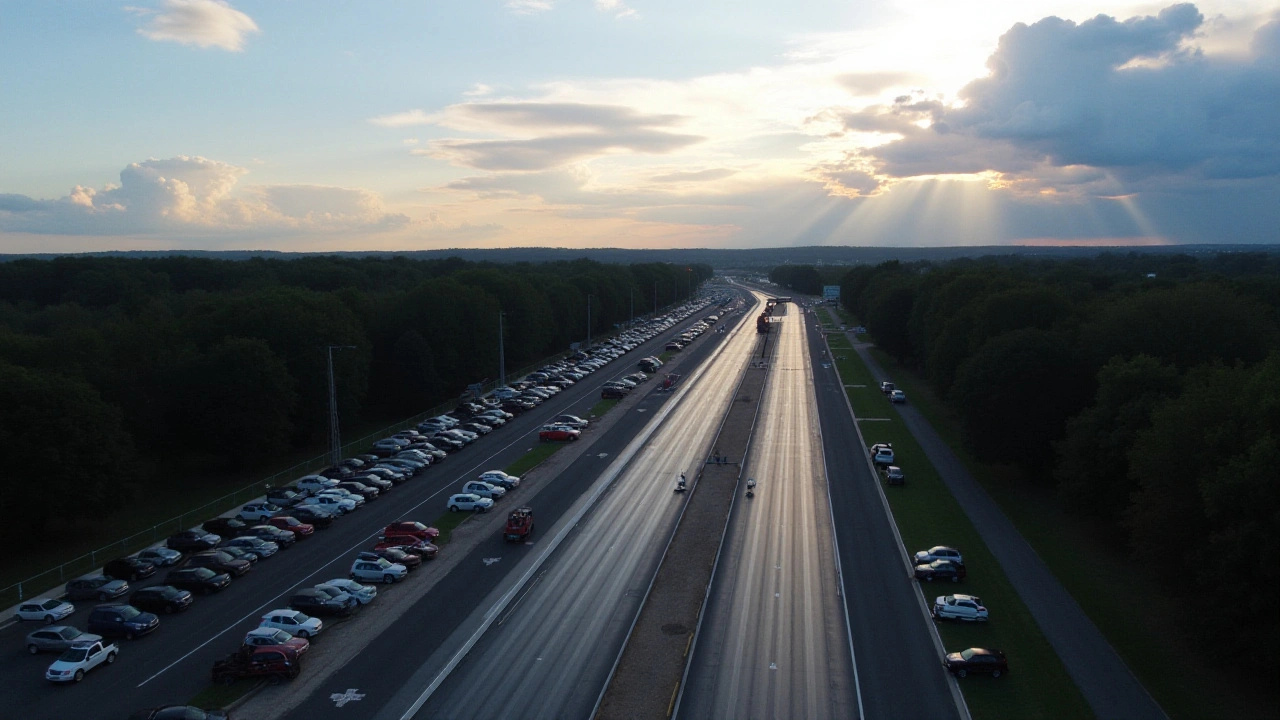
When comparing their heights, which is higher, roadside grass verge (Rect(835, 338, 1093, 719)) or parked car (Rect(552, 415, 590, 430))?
parked car (Rect(552, 415, 590, 430))

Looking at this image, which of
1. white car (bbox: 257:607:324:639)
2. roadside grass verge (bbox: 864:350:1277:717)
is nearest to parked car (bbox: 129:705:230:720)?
white car (bbox: 257:607:324:639)

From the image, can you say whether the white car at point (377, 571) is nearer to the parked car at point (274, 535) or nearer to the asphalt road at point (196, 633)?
the asphalt road at point (196, 633)

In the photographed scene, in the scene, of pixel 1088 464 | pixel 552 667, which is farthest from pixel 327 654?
pixel 1088 464

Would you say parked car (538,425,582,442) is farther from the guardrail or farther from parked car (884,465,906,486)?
parked car (884,465,906,486)

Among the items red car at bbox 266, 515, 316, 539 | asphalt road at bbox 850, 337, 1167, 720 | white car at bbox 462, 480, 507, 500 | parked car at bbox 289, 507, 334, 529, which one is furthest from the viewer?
white car at bbox 462, 480, 507, 500

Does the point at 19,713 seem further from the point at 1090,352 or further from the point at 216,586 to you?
the point at 1090,352
